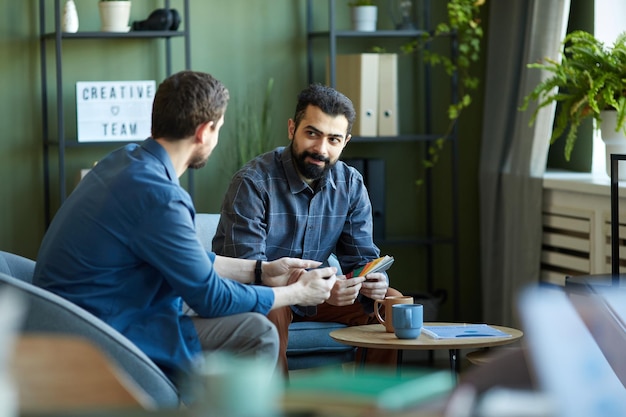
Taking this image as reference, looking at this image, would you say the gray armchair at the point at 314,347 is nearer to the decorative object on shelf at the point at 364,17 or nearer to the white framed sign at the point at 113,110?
the white framed sign at the point at 113,110

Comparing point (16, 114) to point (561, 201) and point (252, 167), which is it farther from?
point (561, 201)

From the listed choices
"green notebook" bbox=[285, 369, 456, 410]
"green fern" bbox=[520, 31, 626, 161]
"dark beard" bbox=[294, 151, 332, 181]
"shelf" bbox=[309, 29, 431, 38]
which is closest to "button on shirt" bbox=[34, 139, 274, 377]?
"dark beard" bbox=[294, 151, 332, 181]

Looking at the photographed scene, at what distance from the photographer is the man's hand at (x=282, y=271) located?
3.09m

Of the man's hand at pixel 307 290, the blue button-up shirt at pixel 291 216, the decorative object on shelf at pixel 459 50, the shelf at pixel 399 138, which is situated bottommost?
the man's hand at pixel 307 290

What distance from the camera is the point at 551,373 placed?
1.03m

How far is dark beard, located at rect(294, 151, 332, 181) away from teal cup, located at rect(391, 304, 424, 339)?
2.52ft

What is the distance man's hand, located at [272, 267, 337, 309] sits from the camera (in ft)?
8.98

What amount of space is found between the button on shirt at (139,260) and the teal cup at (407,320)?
52 cm

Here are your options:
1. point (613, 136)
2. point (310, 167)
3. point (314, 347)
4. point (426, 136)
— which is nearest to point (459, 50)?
point (426, 136)

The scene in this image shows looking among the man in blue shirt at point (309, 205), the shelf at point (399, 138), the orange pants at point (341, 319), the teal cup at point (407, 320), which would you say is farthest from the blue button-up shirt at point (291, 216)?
the shelf at point (399, 138)

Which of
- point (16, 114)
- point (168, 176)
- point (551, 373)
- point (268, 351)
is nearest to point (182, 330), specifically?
point (268, 351)

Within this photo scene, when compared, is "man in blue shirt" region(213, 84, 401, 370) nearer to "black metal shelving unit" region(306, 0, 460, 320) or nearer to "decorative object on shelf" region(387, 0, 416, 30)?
"black metal shelving unit" region(306, 0, 460, 320)

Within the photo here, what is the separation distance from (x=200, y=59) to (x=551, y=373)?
4.09 metres

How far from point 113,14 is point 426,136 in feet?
5.17
